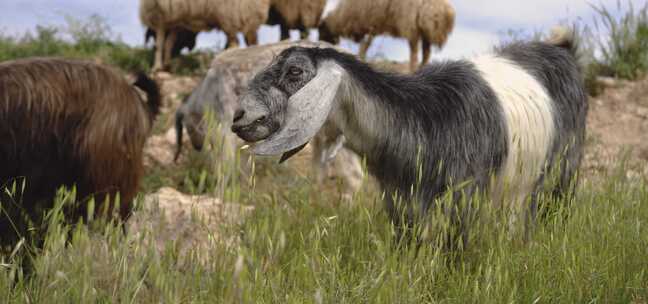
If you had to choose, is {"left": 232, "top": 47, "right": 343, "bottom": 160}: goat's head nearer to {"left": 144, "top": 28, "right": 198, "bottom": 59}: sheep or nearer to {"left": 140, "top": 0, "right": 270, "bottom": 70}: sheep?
{"left": 140, "top": 0, "right": 270, "bottom": 70}: sheep

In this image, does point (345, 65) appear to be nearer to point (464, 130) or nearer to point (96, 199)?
point (464, 130)

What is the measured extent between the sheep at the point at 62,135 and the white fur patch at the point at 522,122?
65.4 inches

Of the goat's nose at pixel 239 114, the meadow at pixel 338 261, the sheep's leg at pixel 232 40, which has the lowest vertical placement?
the meadow at pixel 338 261

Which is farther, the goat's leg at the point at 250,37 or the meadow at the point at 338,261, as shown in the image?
the goat's leg at the point at 250,37

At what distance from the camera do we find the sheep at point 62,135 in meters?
3.36

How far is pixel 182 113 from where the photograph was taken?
5871mm

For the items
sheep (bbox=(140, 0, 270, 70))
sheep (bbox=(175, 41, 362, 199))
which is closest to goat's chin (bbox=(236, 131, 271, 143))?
sheep (bbox=(175, 41, 362, 199))

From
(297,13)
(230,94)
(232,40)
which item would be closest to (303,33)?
(297,13)

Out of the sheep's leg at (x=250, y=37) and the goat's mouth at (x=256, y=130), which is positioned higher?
the goat's mouth at (x=256, y=130)

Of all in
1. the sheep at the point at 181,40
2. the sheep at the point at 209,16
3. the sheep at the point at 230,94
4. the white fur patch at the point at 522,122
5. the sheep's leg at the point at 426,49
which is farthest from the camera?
the sheep at the point at 181,40

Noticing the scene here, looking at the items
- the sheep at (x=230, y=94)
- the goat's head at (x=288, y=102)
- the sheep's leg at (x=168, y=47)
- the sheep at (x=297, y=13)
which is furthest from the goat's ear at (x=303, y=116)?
the sheep at (x=297, y=13)

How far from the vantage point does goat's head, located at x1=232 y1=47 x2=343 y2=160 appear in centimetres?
262

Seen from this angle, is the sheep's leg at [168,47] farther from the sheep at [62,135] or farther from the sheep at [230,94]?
the sheep at [62,135]

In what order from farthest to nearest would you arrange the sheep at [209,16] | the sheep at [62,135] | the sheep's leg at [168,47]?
the sheep's leg at [168,47]
the sheep at [209,16]
the sheep at [62,135]
